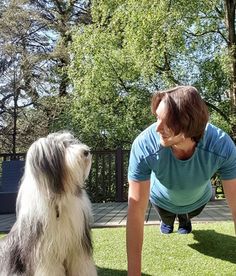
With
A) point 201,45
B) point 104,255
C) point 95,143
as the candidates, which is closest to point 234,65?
point 201,45

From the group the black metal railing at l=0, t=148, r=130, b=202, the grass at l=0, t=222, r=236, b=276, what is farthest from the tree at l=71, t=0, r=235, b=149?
the grass at l=0, t=222, r=236, b=276

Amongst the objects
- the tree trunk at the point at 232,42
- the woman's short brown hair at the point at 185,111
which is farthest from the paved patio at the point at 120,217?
the tree trunk at the point at 232,42

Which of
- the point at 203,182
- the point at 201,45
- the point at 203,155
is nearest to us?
the point at 203,155

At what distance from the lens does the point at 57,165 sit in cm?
278

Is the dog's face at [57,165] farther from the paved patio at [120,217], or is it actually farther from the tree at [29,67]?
the tree at [29,67]

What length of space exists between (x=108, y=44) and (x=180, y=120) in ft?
30.1

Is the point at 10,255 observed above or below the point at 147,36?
below

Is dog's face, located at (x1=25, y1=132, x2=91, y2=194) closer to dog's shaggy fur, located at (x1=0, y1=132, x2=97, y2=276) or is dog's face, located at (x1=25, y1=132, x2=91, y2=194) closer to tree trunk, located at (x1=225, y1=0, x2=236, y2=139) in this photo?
dog's shaggy fur, located at (x1=0, y1=132, x2=97, y2=276)

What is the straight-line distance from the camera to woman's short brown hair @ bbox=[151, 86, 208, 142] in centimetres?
232

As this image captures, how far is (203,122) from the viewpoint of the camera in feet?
7.89

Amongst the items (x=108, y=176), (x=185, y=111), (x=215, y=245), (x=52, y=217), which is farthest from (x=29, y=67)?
(x=185, y=111)

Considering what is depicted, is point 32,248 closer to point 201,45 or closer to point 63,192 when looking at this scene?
point 63,192

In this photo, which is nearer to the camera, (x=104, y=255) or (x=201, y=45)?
(x=104, y=255)

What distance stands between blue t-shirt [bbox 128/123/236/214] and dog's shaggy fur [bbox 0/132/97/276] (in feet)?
1.28
